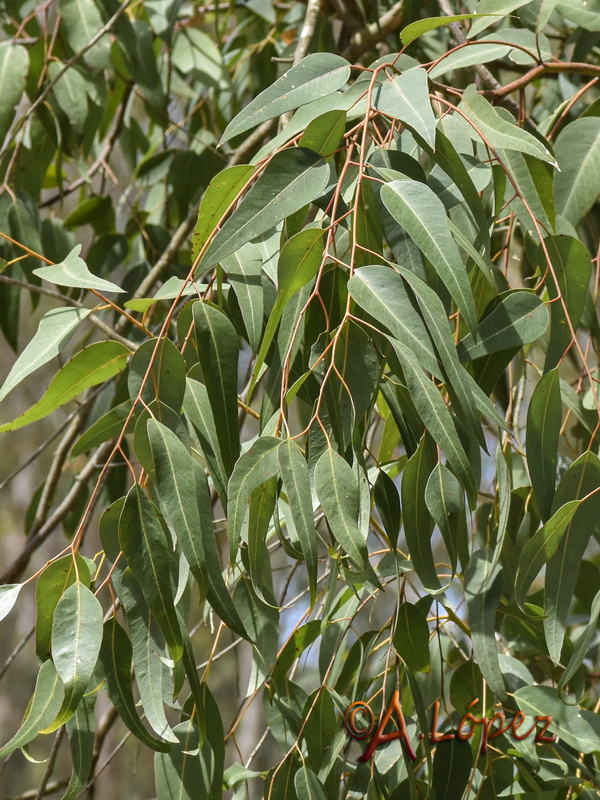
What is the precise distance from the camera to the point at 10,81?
1.22 m

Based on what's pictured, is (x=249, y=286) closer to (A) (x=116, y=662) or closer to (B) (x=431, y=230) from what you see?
(B) (x=431, y=230)

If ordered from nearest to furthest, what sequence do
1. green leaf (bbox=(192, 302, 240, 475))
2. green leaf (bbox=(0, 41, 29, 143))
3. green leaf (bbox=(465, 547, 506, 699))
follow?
green leaf (bbox=(192, 302, 240, 475))
green leaf (bbox=(465, 547, 506, 699))
green leaf (bbox=(0, 41, 29, 143))

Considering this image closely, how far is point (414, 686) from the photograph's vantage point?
0.71 meters

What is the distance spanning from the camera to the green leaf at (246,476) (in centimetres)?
56

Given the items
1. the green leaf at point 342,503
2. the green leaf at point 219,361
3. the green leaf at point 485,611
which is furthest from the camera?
the green leaf at point 485,611

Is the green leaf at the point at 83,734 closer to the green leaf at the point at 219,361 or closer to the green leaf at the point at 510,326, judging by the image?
the green leaf at the point at 219,361

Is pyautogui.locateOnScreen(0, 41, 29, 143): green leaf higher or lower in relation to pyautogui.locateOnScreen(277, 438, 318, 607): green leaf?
higher

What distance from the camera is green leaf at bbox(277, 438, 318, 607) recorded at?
546 millimetres

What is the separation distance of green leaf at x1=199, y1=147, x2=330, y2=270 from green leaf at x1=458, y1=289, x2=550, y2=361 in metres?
0.15

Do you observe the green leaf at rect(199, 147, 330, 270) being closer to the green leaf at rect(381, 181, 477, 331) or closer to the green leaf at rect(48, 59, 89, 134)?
the green leaf at rect(381, 181, 477, 331)

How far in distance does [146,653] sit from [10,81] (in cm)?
88

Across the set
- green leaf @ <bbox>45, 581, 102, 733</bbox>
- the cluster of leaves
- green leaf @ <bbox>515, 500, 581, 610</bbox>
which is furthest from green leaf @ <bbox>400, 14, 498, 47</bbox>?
green leaf @ <bbox>45, 581, 102, 733</bbox>

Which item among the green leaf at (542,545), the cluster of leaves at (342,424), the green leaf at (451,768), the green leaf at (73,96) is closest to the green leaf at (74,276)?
the cluster of leaves at (342,424)

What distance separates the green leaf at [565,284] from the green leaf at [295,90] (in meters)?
0.19
